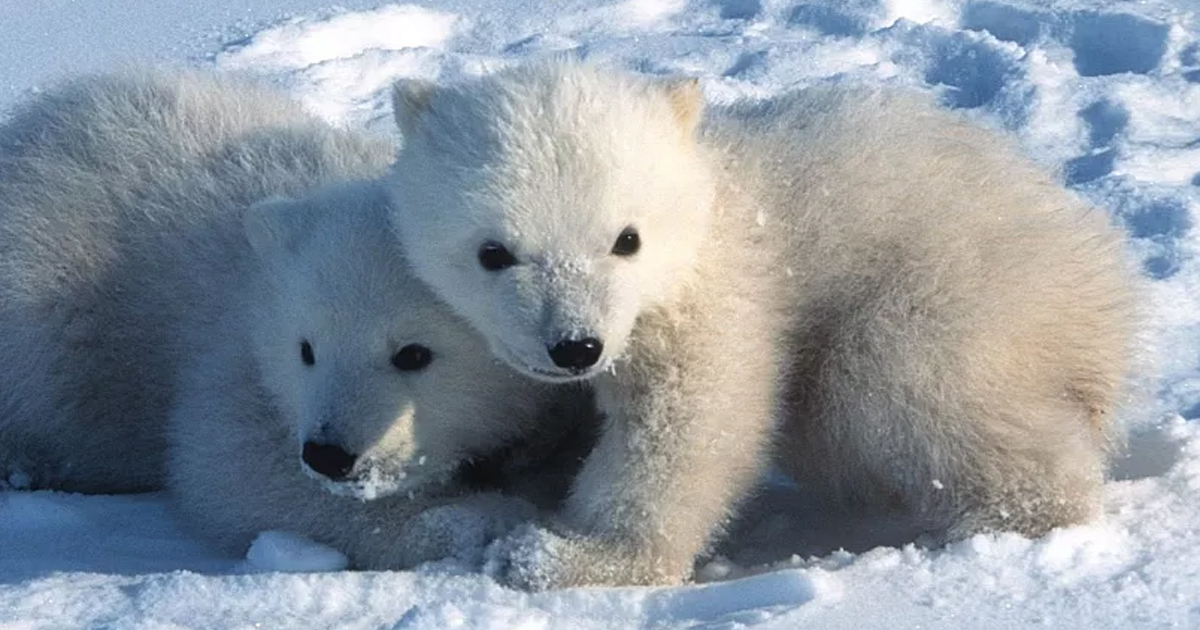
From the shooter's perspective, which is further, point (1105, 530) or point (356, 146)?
point (356, 146)

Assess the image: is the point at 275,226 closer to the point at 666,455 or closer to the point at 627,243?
the point at 627,243

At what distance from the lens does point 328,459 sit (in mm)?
4031

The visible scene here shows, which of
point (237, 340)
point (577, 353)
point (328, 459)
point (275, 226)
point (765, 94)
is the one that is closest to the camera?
point (577, 353)

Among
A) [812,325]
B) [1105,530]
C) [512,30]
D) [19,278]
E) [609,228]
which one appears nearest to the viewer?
[609,228]

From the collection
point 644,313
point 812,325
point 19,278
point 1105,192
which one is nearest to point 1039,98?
point 1105,192

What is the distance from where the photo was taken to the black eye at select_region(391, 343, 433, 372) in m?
4.19

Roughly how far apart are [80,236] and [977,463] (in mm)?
2617

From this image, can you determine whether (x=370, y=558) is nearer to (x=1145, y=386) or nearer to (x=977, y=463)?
(x=977, y=463)

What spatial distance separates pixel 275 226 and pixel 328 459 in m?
0.73

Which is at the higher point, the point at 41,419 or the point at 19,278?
the point at 19,278

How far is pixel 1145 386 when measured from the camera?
15.3 feet

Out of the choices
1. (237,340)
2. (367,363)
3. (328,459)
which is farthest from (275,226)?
(328,459)

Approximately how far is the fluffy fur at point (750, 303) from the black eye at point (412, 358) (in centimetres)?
18

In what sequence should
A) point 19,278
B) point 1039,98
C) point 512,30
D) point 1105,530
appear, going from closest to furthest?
point 1105,530 → point 19,278 → point 1039,98 → point 512,30
